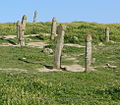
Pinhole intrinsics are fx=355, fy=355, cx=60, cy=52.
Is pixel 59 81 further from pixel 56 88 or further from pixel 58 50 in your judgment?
pixel 58 50

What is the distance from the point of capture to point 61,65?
24.1 metres

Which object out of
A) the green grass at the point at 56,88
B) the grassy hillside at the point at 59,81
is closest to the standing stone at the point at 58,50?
the grassy hillside at the point at 59,81

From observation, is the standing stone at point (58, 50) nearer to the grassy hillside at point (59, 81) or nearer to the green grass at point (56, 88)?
the grassy hillside at point (59, 81)

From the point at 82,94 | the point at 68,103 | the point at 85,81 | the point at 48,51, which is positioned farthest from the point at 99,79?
the point at 48,51

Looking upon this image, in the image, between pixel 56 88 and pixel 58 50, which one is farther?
pixel 58 50

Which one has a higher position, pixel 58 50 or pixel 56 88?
pixel 58 50

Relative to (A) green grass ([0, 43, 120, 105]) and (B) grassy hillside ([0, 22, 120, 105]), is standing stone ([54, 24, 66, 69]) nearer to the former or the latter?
(B) grassy hillside ([0, 22, 120, 105])

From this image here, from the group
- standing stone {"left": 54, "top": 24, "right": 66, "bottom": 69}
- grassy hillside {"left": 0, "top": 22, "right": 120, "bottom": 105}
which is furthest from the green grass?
standing stone {"left": 54, "top": 24, "right": 66, "bottom": 69}

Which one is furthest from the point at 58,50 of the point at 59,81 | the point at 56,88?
the point at 56,88

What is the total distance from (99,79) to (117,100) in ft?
19.7

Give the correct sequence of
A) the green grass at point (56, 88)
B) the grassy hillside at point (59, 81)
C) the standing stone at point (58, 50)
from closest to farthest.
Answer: the green grass at point (56, 88) < the grassy hillside at point (59, 81) < the standing stone at point (58, 50)

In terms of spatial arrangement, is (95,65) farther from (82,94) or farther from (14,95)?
(14,95)

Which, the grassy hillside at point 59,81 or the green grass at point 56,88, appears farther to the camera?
the grassy hillside at point 59,81

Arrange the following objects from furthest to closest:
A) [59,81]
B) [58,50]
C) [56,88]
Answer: [58,50]
[59,81]
[56,88]
